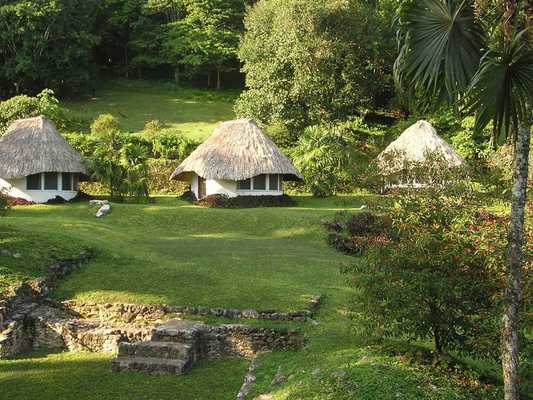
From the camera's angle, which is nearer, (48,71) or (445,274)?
(445,274)

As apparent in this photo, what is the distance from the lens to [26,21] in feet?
155

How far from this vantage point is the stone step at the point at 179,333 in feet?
42.4

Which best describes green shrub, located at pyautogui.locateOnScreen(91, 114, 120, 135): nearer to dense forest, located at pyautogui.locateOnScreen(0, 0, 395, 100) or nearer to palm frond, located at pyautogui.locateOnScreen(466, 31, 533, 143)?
dense forest, located at pyautogui.locateOnScreen(0, 0, 395, 100)

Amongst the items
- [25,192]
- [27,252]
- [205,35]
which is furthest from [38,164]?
[205,35]

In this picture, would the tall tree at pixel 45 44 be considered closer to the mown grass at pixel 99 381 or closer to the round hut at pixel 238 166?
the round hut at pixel 238 166

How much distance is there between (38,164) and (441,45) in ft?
81.9

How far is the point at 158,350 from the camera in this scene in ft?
41.3

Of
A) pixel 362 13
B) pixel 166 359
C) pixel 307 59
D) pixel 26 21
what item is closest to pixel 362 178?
pixel 166 359

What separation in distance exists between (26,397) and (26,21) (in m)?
42.7

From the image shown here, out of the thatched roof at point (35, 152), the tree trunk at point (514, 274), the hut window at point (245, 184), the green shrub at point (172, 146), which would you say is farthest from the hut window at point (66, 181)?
A: the tree trunk at point (514, 274)

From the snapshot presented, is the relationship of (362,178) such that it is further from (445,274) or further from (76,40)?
(76,40)

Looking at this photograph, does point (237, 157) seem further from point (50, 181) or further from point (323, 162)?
point (50, 181)

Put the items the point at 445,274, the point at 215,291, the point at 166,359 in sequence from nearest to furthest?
the point at 445,274
the point at 166,359
the point at 215,291

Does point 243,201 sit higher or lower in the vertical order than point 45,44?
lower
